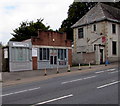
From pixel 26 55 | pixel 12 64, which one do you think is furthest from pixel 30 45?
pixel 12 64

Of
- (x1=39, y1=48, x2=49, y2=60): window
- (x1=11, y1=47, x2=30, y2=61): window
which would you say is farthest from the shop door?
(x1=11, y1=47, x2=30, y2=61): window

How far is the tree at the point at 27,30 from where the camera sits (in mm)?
48750

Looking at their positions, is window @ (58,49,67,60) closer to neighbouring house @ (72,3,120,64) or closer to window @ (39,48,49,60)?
window @ (39,48,49,60)

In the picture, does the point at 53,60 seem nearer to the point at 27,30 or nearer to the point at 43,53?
the point at 43,53

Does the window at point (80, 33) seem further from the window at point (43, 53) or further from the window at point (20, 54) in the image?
the window at point (20, 54)

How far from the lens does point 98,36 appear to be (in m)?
37.5

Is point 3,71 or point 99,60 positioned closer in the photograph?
point 3,71

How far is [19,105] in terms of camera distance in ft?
28.0

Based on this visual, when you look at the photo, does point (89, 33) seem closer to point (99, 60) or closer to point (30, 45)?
point (99, 60)

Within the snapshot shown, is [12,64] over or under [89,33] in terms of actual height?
under

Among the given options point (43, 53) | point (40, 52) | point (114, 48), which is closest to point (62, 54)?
point (43, 53)

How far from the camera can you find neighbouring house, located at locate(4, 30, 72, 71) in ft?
89.3

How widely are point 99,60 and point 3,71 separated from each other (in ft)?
48.5

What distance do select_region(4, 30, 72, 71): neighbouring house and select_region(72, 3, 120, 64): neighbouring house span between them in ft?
14.1
